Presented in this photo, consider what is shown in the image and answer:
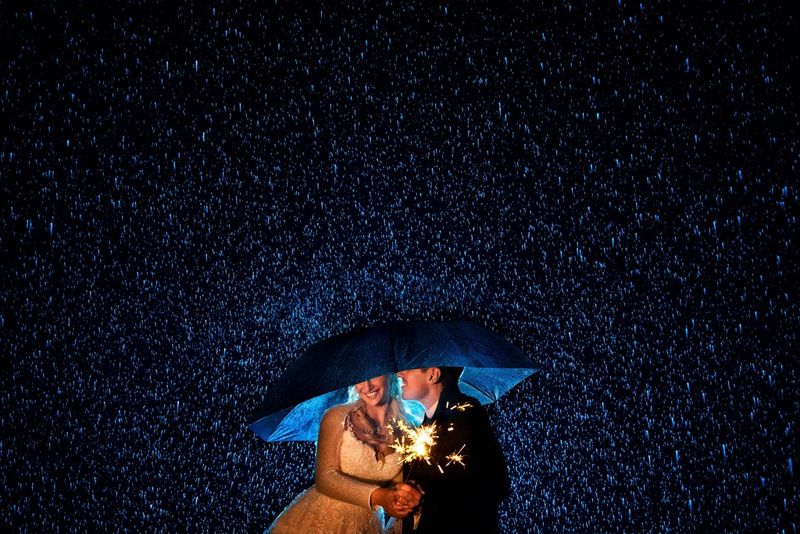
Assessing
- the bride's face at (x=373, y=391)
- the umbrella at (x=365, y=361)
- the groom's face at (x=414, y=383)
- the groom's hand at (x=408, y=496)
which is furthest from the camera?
the groom's face at (x=414, y=383)

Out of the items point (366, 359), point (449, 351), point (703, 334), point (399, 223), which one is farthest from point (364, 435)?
point (703, 334)

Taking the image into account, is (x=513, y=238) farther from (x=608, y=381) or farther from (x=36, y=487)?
(x=36, y=487)

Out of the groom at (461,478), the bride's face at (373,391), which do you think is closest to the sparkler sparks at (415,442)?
the groom at (461,478)

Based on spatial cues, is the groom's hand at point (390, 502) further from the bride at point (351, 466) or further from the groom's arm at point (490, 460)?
the groom's arm at point (490, 460)

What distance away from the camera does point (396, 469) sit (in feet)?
9.43

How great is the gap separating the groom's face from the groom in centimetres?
20

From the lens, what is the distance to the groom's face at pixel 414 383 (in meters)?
3.02

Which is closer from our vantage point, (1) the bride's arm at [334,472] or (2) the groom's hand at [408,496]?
(2) the groom's hand at [408,496]

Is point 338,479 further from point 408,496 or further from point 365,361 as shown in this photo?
point 365,361

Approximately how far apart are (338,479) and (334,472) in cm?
5

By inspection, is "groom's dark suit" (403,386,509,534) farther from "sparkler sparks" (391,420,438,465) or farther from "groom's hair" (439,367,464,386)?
"groom's hair" (439,367,464,386)

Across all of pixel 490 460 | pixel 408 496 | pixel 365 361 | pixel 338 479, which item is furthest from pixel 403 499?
pixel 365 361

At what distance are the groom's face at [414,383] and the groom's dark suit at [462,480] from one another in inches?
10.5

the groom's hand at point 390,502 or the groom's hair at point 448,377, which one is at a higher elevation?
the groom's hair at point 448,377
